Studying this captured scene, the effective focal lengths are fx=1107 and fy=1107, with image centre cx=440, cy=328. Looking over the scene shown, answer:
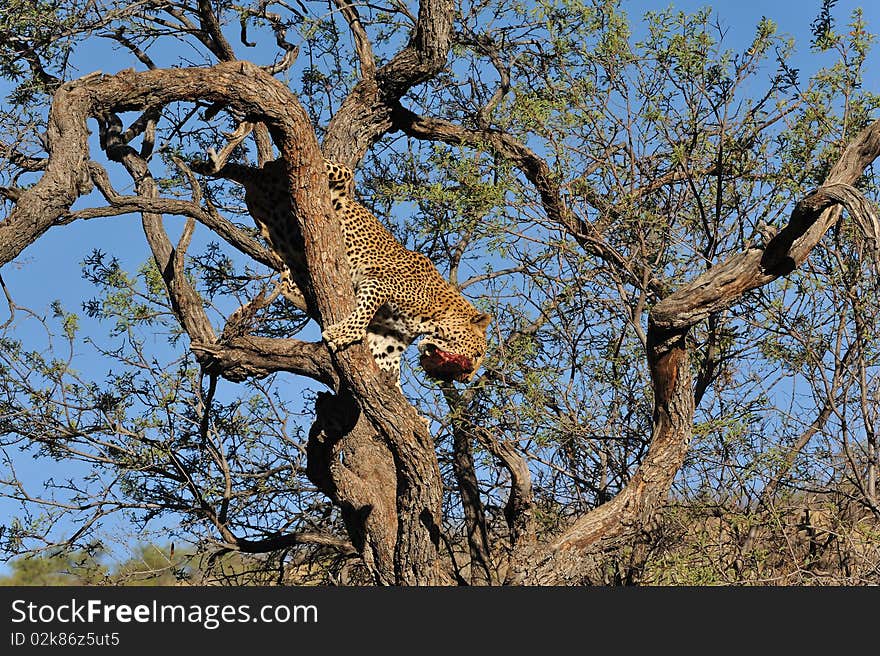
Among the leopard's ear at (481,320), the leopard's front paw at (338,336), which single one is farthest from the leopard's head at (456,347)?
the leopard's front paw at (338,336)

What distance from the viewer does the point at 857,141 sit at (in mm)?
6348

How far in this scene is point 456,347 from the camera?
7418mm

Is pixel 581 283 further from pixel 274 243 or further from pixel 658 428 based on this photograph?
pixel 274 243

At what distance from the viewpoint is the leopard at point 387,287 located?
696 cm

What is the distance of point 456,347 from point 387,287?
0.75 m

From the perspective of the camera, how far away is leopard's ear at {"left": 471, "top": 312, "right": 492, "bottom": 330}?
7617 millimetres

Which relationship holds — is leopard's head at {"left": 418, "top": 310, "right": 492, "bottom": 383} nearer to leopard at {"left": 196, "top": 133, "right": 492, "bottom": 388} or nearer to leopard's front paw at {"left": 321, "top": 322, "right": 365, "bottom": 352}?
leopard at {"left": 196, "top": 133, "right": 492, "bottom": 388}

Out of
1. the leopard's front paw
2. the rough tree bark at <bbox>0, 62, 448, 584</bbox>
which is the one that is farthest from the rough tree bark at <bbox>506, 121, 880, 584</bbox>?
the leopard's front paw

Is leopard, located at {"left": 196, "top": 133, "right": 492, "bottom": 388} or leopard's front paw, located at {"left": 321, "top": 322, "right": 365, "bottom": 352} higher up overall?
leopard, located at {"left": 196, "top": 133, "right": 492, "bottom": 388}

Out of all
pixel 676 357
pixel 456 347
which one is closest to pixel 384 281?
pixel 456 347

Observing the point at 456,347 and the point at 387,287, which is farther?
the point at 456,347

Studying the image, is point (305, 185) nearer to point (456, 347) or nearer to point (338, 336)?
point (338, 336)

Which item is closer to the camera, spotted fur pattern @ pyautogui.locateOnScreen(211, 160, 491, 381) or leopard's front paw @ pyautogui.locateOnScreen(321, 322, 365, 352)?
leopard's front paw @ pyautogui.locateOnScreen(321, 322, 365, 352)

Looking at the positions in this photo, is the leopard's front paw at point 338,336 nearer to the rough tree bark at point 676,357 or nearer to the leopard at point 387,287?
the leopard at point 387,287
